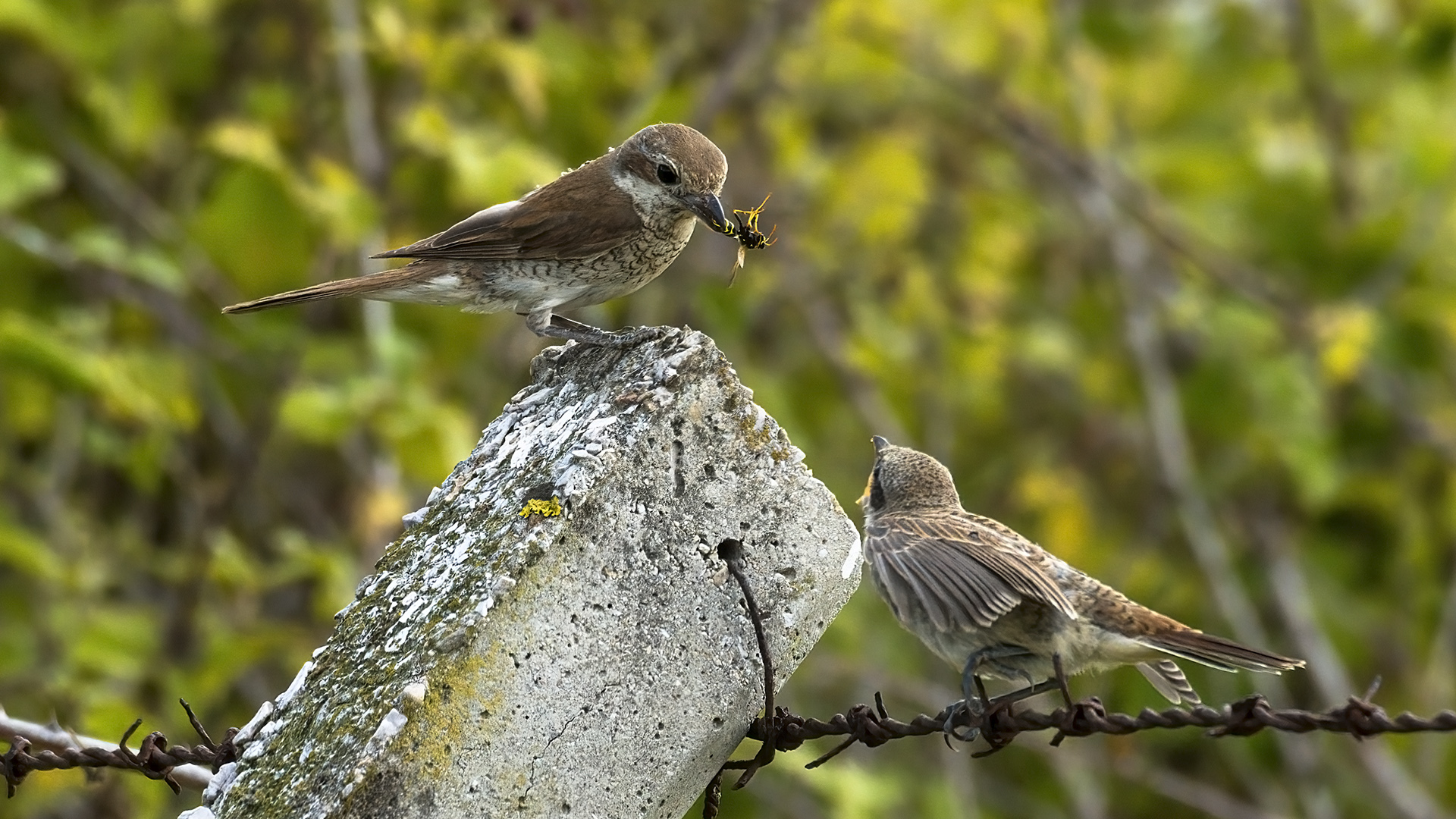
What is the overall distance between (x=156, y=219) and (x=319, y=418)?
1905mm

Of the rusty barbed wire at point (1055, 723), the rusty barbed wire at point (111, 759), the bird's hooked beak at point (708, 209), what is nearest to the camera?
the rusty barbed wire at point (1055, 723)

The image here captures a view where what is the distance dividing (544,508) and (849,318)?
19.7ft

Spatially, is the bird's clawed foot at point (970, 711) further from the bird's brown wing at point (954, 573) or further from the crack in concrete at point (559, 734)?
the crack in concrete at point (559, 734)

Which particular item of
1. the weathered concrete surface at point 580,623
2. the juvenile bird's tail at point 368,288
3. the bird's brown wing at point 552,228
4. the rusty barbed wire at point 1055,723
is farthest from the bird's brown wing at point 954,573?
the juvenile bird's tail at point 368,288

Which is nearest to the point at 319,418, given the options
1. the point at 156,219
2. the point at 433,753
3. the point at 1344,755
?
the point at 156,219

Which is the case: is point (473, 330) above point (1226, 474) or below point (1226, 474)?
below

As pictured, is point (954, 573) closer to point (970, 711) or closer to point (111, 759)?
point (970, 711)

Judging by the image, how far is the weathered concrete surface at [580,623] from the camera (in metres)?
2.09

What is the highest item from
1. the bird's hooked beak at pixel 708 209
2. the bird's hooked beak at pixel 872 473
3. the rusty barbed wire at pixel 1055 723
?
the bird's hooked beak at pixel 872 473

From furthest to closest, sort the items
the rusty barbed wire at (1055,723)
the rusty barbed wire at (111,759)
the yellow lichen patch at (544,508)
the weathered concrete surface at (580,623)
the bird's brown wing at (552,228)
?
the bird's brown wing at (552,228), the rusty barbed wire at (111,759), the rusty barbed wire at (1055,723), the yellow lichen patch at (544,508), the weathered concrete surface at (580,623)

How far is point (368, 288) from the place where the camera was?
4129 mm

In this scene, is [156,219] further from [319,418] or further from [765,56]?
[765,56]

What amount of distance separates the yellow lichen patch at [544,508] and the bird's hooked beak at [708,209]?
170 centimetres

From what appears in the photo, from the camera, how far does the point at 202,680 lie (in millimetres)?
5496
